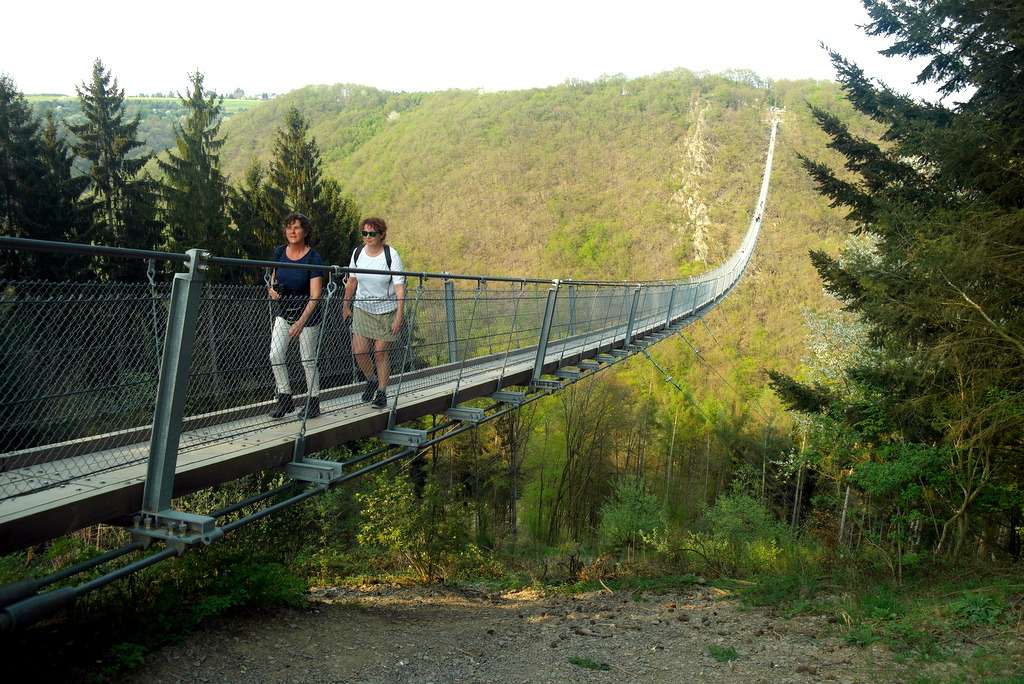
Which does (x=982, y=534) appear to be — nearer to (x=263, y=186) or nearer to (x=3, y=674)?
(x=3, y=674)

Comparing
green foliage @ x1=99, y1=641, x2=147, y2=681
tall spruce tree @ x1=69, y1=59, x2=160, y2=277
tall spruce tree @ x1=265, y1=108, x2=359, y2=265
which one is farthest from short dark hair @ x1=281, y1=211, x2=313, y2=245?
tall spruce tree @ x1=69, y1=59, x2=160, y2=277

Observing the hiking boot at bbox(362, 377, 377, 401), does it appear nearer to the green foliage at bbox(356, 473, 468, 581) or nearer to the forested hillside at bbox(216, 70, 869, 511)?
the green foliage at bbox(356, 473, 468, 581)

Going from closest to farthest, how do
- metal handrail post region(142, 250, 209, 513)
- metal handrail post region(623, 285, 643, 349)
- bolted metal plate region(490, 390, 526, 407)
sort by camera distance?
metal handrail post region(142, 250, 209, 513), bolted metal plate region(490, 390, 526, 407), metal handrail post region(623, 285, 643, 349)

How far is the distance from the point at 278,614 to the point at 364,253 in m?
4.66

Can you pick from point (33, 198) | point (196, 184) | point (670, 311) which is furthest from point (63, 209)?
point (670, 311)

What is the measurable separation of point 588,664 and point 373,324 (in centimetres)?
363

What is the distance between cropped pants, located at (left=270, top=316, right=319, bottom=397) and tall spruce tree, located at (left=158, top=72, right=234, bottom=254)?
57.4 ft

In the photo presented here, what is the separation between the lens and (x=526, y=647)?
7.19 metres

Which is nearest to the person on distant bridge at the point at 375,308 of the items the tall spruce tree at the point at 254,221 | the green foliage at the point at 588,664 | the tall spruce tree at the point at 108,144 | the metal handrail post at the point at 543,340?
the metal handrail post at the point at 543,340

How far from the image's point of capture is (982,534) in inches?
441

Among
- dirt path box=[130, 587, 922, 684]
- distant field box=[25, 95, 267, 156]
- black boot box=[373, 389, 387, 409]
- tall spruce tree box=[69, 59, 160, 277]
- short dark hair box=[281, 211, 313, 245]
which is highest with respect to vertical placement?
distant field box=[25, 95, 267, 156]

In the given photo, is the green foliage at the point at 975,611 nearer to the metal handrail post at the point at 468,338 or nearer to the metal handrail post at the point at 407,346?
the metal handrail post at the point at 468,338

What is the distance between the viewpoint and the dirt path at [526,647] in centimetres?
593

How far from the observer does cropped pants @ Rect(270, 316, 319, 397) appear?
3.79 meters
